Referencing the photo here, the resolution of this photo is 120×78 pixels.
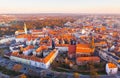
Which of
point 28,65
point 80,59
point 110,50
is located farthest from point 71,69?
point 110,50

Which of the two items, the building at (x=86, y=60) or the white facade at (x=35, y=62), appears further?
the building at (x=86, y=60)

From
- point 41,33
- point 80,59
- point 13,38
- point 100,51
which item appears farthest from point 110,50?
point 13,38

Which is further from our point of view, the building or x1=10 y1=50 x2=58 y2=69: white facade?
the building

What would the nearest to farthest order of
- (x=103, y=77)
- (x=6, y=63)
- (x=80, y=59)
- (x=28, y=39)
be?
(x=103, y=77), (x=80, y=59), (x=6, y=63), (x=28, y=39)

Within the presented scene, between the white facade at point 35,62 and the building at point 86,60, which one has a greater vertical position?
the building at point 86,60

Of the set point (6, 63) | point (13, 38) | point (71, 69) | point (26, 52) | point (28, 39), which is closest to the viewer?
point (71, 69)

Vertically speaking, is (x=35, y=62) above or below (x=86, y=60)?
below

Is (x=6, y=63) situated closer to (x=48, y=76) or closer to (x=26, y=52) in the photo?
(x=26, y=52)

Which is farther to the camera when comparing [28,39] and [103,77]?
[28,39]

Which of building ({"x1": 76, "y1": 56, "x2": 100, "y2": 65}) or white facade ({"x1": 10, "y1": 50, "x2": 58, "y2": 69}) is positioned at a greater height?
building ({"x1": 76, "y1": 56, "x2": 100, "y2": 65})
